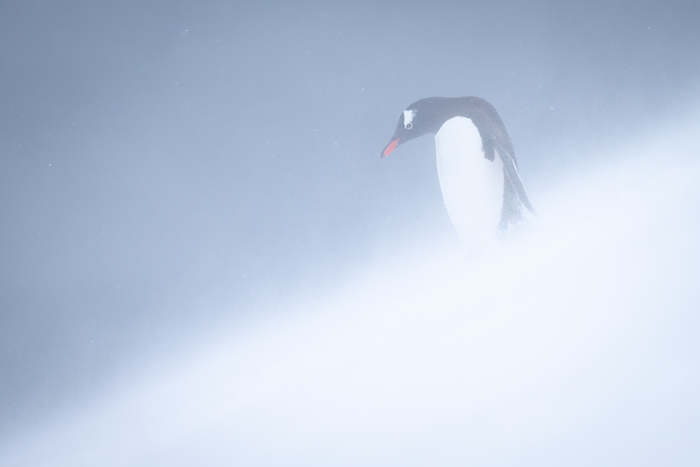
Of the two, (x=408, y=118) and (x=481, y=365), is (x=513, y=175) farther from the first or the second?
(x=481, y=365)

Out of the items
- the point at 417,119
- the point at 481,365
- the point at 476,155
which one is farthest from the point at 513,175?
the point at 481,365

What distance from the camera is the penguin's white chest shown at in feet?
4.34

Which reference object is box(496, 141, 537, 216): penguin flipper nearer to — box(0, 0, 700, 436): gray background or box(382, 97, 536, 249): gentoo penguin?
box(382, 97, 536, 249): gentoo penguin

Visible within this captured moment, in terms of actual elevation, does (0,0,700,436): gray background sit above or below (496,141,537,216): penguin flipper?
above

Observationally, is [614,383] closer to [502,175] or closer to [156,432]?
[502,175]

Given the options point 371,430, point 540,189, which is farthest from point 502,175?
point 371,430

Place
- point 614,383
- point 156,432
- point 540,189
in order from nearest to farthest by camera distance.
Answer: point 614,383
point 156,432
point 540,189

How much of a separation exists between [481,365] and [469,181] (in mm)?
711

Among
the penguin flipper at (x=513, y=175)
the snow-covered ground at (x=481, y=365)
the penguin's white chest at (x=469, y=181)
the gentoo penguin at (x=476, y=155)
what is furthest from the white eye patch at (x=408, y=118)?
the snow-covered ground at (x=481, y=365)

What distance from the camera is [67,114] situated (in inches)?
58.9

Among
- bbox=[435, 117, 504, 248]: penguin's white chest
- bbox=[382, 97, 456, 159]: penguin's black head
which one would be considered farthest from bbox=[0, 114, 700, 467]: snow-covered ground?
bbox=[382, 97, 456, 159]: penguin's black head

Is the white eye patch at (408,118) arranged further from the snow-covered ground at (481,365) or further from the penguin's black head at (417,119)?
the snow-covered ground at (481,365)

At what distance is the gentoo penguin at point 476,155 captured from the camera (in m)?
1.31

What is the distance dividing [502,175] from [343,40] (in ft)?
2.68
